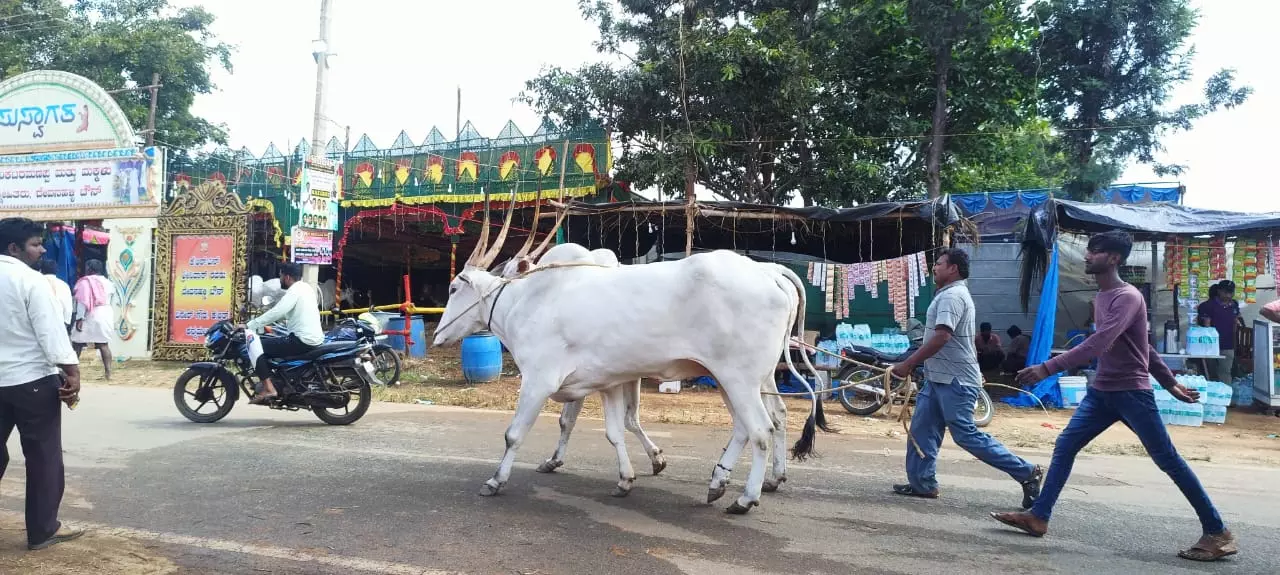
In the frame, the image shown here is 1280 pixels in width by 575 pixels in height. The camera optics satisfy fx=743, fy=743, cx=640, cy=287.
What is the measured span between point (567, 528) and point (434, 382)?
26.8ft

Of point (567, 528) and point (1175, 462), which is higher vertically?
point (1175, 462)

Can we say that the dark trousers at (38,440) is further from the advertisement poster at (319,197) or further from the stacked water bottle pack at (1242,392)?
the stacked water bottle pack at (1242,392)

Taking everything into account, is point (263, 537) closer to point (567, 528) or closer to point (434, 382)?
point (567, 528)

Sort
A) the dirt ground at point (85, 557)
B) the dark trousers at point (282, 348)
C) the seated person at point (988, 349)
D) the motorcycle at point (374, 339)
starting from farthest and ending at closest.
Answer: the seated person at point (988, 349) → the motorcycle at point (374, 339) → the dark trousers at point (282, 348) → the dirt ground at point (85, 557)

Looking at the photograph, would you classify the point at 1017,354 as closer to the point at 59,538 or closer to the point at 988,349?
the point at 988,349

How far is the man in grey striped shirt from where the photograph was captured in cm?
466

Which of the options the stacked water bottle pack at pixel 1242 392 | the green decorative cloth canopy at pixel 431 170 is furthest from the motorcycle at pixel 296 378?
the stacked water bottle pack at pixel 1242 392

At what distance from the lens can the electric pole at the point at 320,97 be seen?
12.5 m

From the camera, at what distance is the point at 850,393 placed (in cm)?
1010

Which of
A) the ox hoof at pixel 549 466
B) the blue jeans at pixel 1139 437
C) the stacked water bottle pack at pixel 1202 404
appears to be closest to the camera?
the blue jeans at pixel 1139 437

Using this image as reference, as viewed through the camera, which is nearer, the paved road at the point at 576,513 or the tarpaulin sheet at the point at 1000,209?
the paved road at the point at 576,513

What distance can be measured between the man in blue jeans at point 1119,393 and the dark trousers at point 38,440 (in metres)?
5.11

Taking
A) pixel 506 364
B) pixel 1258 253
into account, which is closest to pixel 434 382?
pixel 506 364

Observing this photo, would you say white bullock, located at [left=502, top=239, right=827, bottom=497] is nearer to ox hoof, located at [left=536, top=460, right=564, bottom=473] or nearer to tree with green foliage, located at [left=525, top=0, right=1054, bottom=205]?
ox hoof, located at [left=536, top=460, right=564, bottom=473]
